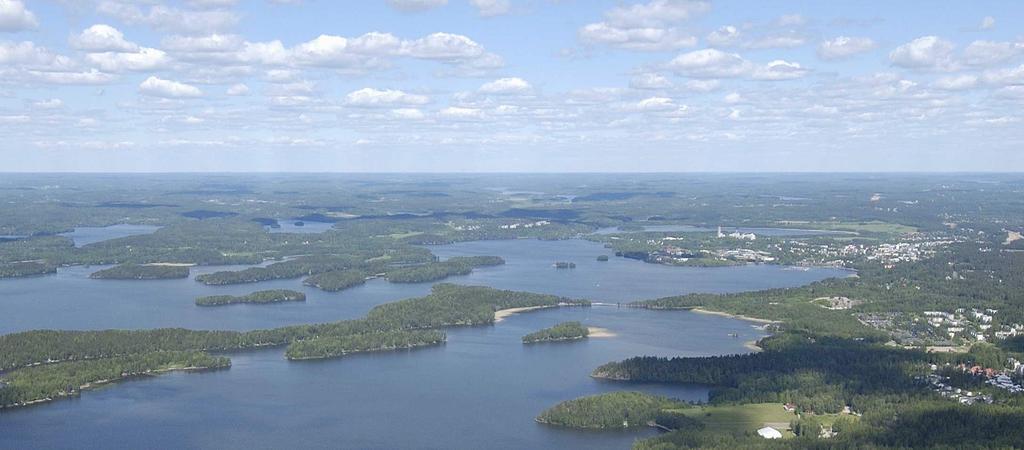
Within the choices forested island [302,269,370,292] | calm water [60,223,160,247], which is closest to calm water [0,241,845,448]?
forested island [302,269,370,292]

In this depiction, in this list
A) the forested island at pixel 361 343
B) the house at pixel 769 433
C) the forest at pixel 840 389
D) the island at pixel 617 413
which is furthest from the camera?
the forested island at pixel 361 343

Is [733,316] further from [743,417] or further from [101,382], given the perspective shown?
[101,382]

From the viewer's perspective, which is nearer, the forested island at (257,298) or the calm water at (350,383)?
the calm water at (350,383)

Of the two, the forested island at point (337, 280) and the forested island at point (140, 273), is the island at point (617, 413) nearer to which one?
the forested island at point (337, 280)

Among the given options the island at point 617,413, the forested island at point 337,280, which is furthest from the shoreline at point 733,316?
the forested island at point 337,280

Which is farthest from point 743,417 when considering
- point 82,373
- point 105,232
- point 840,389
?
point 105,232

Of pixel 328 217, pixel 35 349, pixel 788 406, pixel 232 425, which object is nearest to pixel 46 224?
pixel 328 217

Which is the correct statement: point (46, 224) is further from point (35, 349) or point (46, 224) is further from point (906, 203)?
point (906, 203)
